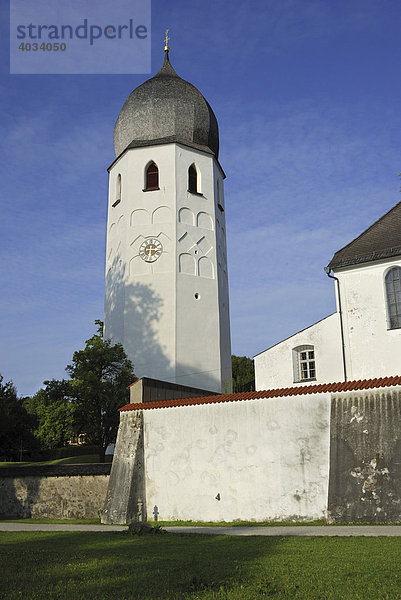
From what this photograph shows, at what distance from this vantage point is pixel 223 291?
111ft

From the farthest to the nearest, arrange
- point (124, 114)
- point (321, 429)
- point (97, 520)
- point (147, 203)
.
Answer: point (124, 114) < point (147, 203) < point (97, 520) < point (321, 429)

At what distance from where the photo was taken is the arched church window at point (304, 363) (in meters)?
21.0

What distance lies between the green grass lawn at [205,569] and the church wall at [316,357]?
10402 millimetres

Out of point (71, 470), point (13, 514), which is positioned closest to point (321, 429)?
point (71, 470)

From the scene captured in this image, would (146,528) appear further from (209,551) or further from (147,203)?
(147,203)

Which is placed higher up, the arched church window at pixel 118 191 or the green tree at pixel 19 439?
the arched church window at pixel 118 191

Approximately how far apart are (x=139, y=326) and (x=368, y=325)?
14.5 meters

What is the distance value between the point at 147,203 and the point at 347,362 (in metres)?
17.0

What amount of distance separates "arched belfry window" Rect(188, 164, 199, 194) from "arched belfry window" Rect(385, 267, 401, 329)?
16642mm

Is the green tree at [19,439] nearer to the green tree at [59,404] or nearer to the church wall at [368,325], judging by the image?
the green tree at [59,404]

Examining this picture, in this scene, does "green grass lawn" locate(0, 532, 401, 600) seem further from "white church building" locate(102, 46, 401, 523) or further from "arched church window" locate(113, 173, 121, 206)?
"arched church window" locate(113, 173, 121, 206)

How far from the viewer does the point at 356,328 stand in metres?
19.9

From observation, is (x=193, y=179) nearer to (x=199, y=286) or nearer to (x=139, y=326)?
(x=199, y=286)

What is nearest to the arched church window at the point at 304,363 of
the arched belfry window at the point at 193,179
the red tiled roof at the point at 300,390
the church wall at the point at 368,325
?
the church wall at the point at 368,325
